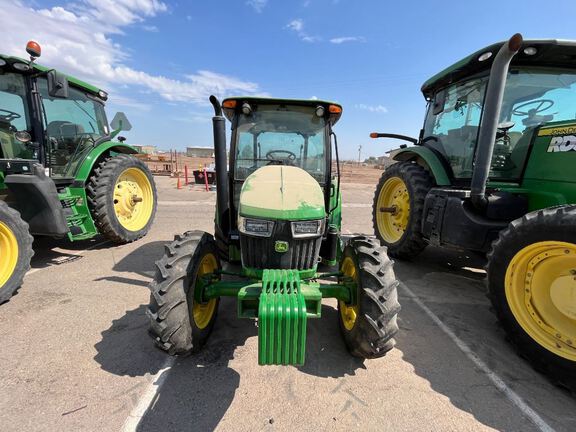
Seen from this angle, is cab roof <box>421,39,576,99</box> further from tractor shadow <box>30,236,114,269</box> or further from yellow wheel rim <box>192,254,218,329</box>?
tractor shadow <box>30,236,114,269</box>

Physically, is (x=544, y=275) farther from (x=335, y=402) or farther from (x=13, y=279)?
(x=13, y=279)

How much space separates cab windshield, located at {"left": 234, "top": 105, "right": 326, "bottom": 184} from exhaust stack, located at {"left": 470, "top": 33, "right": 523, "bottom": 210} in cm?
144

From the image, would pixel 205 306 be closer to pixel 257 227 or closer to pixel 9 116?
pixel 257 227

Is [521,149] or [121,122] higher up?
[121,122]

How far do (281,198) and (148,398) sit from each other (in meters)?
1.56

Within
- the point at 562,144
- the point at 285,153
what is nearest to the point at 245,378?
the point at 285,153

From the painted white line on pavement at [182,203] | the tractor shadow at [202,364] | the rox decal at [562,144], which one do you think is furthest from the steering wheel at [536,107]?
the painted white line on pavement at [182,203]

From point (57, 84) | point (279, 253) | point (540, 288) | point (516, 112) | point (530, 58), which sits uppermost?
point (530, 58)

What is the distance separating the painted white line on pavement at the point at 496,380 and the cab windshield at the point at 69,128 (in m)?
5.14

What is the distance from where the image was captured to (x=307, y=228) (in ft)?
7.10

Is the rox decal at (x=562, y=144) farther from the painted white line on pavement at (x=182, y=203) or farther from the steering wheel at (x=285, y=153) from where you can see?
the painted white line on pavement at (x=182, y=203)

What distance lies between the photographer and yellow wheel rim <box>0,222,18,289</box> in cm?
292

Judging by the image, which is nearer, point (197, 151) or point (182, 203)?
point (182, 203)

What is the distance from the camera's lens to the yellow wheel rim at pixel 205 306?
7.44 ft
